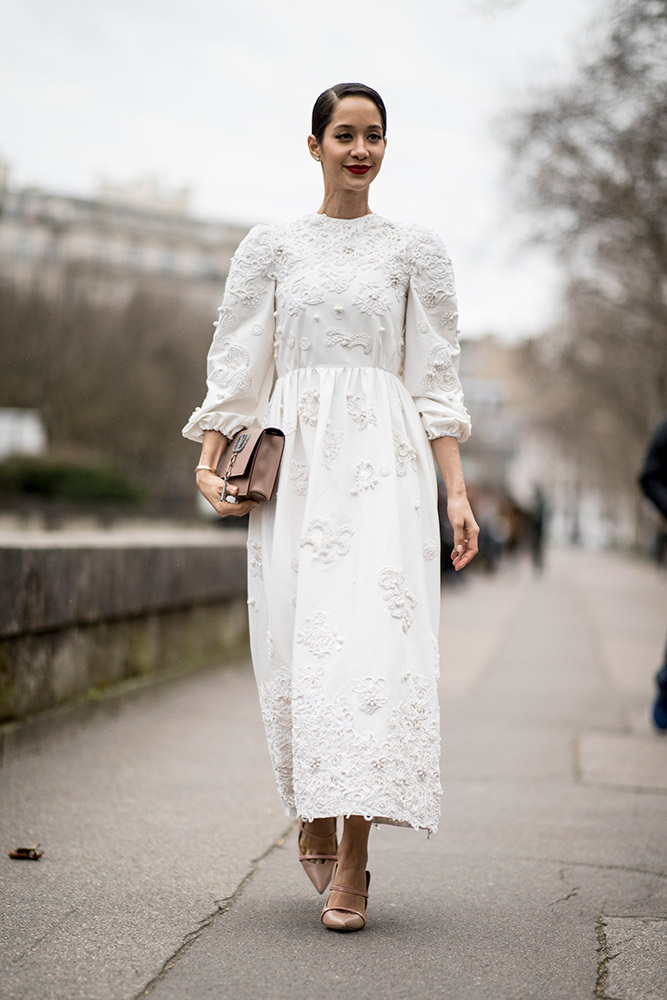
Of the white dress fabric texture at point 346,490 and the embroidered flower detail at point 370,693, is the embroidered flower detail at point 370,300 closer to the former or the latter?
the white dress fabric texture at point 346,490

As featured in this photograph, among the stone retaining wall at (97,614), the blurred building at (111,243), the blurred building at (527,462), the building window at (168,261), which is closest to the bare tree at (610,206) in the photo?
the blurred building at (527,462)

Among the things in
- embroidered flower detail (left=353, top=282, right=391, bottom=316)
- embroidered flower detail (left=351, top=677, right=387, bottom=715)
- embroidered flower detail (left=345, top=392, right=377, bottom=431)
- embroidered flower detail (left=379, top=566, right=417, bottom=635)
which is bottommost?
embroidered flower detail (left=351, top=677, right=387, bottom=715)

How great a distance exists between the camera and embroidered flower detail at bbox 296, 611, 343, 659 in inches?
139

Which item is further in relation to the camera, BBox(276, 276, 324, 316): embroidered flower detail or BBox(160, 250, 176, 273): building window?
BBox(160, 250, 176, 273): building window

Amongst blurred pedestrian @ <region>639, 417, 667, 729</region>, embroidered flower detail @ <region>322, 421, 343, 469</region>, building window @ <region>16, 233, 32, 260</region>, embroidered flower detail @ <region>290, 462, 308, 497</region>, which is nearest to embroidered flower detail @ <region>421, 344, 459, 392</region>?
embroidered flower detail @ <region>322, 421, 343, 469</region>

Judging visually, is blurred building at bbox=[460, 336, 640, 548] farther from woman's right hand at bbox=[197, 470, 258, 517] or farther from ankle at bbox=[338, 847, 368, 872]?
ankle at bbox=[338, 847, 368, 872]

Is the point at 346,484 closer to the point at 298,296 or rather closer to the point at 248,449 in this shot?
the point at 248,449

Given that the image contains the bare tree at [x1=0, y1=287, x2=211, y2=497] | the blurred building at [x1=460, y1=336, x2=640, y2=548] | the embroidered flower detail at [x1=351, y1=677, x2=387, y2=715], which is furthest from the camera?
the blurred building at [x1=460, y1=336, x2=640, y2=548]

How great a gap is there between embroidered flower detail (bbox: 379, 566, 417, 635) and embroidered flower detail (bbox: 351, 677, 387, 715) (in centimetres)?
16

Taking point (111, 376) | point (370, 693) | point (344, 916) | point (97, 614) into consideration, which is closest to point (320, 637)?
point (370, 693)

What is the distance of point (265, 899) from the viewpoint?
12.6 feet

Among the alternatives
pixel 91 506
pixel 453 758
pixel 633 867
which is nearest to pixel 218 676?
pixel 453 758

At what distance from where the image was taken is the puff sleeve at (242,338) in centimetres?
384

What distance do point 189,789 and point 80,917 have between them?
1.91 meters
